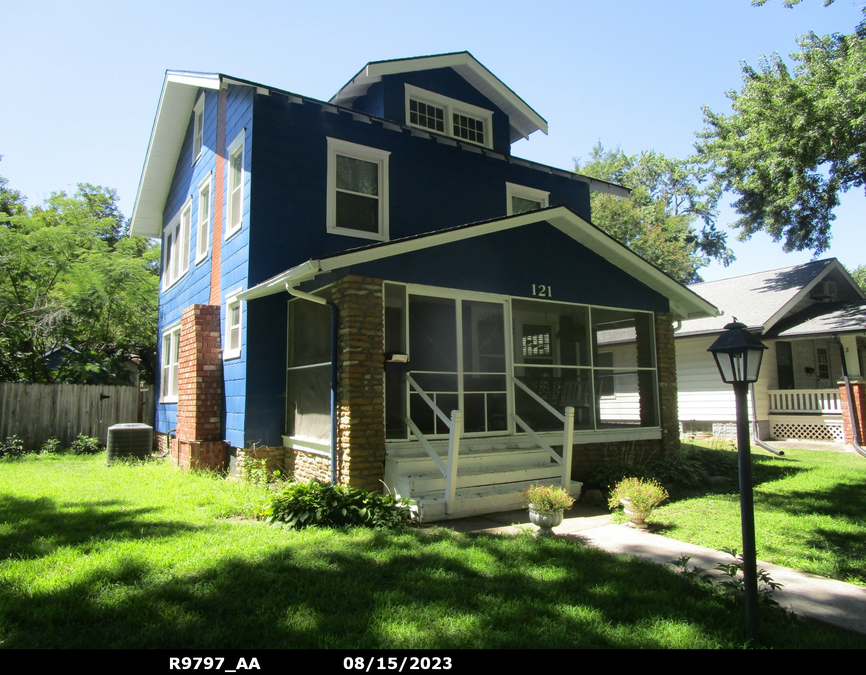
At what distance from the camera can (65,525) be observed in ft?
19.3

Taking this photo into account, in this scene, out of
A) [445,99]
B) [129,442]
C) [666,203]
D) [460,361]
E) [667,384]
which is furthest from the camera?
[666,203]

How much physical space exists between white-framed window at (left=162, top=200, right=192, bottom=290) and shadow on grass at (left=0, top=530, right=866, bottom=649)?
10.1 metres

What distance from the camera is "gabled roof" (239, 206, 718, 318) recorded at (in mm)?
6875

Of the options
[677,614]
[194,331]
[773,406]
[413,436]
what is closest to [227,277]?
[194,331]

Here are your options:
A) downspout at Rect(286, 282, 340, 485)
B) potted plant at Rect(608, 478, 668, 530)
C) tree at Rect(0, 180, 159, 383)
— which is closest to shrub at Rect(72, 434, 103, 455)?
tree at Rect(0, 180, 159, 383)

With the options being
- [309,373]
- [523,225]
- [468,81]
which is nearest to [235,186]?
[309,373]

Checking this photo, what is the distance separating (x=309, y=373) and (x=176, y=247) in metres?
8.11

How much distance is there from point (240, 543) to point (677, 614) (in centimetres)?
376

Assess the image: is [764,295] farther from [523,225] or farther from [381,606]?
[381,606]

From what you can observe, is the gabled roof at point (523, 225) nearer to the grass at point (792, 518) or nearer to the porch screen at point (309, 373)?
the porch screen at point (309, 373)

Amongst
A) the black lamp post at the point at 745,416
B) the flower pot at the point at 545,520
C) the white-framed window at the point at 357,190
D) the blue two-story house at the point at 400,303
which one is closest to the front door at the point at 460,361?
the blue two-story house at the point at 400,303

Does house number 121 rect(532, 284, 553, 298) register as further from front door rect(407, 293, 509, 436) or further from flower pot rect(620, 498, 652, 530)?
flower pot rect(620, 498, 652, 530)

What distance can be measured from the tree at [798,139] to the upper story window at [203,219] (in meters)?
13.6

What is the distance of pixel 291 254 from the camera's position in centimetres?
918
